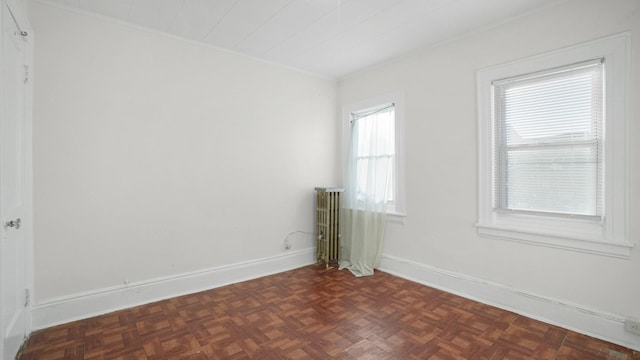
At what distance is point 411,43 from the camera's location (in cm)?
324

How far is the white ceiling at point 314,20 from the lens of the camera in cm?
249

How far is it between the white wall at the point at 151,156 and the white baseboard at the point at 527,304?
164 centimetres

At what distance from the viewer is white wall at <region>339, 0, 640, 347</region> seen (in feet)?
7.25

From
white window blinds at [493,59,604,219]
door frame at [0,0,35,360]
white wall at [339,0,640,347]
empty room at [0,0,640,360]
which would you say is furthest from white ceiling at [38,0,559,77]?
→ white window blinds at [493,59,604,219]

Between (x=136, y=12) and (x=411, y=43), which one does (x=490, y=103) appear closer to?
(x=411, y=43)

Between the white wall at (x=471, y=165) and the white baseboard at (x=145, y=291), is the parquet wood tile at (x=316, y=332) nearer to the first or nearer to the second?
the white baseboard at (x=145, y=291)

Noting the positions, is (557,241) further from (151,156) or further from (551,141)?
(151,156)

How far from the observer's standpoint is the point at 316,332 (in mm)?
2379

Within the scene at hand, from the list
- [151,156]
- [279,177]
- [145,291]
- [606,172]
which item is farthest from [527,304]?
[151,156]

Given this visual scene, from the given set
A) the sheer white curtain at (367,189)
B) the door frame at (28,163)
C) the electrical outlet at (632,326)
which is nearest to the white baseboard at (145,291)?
the door frame at (28,163)

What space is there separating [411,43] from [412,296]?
8.70 feet

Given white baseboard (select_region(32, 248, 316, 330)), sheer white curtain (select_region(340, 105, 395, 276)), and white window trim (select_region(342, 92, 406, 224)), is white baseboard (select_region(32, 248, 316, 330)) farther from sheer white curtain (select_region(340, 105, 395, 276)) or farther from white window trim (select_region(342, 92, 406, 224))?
white window trim (select_region(342, 92, 406, 224))

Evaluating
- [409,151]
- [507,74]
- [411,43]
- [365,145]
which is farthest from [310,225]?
[507,74]

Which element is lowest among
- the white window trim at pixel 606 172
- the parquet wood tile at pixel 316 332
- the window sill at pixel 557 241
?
the parquet wood tile at pixel 316 332
